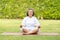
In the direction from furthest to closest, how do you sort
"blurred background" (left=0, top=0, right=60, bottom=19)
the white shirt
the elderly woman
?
"blurred background" (left=0, top=0, right=60, bottom=19) → the white shirt → the elderly woman

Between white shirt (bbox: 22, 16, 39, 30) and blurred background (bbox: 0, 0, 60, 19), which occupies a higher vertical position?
white shirt (bbox: 22, 16, 39, 30)

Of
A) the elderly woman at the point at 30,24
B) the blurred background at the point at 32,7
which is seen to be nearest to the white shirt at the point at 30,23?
the elderly woman at the point at 30,24

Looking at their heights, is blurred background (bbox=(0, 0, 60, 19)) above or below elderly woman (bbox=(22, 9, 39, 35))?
below

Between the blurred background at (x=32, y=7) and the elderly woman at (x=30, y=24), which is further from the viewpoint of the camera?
the blurred background at (x=32, y=7)

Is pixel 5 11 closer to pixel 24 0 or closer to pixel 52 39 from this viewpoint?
pixel 24 0

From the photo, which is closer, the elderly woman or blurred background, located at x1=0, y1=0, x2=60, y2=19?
the elderly woman

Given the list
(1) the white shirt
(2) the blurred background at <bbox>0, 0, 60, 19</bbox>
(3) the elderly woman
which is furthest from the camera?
(2) the blurred background at <bbox>0, 0, 60, 19</bbox>

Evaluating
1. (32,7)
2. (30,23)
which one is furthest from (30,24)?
(32,7)

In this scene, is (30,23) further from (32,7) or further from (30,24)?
(32,7)

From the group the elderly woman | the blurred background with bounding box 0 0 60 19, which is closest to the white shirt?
the elderly woman

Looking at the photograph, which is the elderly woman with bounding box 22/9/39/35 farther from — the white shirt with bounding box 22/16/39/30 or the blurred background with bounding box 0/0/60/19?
the blurred background with bounding box 0/0/60/19

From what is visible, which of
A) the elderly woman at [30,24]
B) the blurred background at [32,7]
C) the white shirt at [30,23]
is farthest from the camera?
the blurred background at [32,7]

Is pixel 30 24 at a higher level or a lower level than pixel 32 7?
higher

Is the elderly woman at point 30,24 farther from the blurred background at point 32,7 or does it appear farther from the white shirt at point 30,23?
the blurred background at point 32,7
